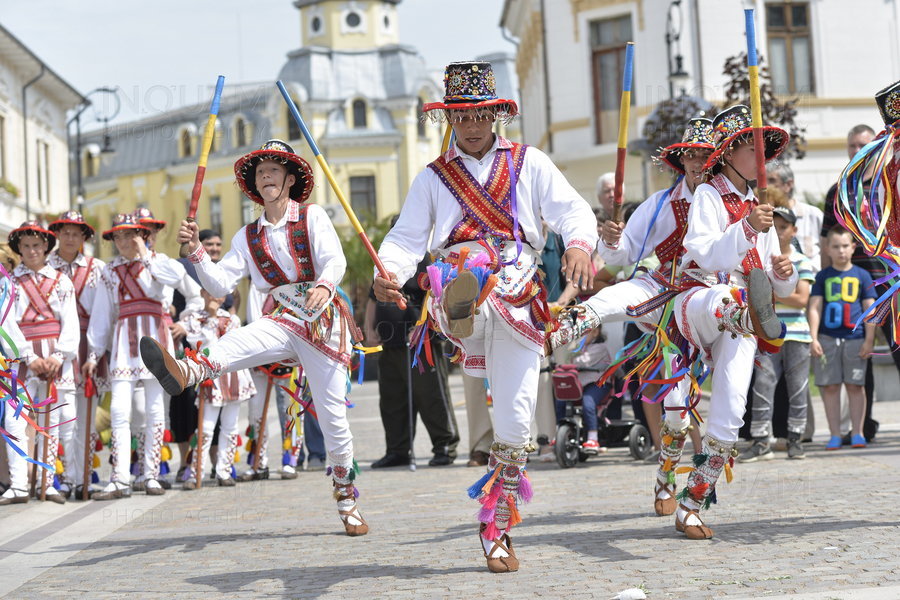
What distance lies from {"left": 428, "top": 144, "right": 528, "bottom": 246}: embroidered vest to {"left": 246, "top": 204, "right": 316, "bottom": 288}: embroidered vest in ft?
4.49

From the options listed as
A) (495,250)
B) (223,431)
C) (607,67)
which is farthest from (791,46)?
(495,250)

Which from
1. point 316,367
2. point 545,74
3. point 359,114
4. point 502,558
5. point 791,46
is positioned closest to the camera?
point 502,558

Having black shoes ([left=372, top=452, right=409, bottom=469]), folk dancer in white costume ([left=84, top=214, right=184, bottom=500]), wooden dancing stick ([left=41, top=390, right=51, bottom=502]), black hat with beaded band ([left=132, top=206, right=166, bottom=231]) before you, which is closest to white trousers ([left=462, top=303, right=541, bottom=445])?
folk dancer in white costume ([left=84, top=214, right=184, bottom=500])

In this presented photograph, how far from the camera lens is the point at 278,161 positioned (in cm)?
744

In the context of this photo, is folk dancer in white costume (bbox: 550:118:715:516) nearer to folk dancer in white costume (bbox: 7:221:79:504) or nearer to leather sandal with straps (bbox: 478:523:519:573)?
leather sandal with straps (bbox: 478:523:519:573)

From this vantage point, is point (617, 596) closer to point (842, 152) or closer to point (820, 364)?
point (820, 364)

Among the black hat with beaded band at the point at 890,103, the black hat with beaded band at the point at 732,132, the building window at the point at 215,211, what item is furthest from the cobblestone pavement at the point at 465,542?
the building window at the point at 215,211

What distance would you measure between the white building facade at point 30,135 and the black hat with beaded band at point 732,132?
1103 inches

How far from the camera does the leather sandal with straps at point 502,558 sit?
5.73 meters

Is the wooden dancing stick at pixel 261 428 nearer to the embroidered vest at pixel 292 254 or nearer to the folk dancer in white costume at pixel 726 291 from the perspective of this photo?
the embroidered vest at pixel 292 254

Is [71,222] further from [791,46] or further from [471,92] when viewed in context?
[791,46]

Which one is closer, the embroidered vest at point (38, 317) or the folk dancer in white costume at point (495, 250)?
the folk dancer in white costume at point (495, 250)

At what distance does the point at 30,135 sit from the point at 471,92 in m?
36.1

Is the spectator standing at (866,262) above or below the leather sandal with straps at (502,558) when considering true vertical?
above
